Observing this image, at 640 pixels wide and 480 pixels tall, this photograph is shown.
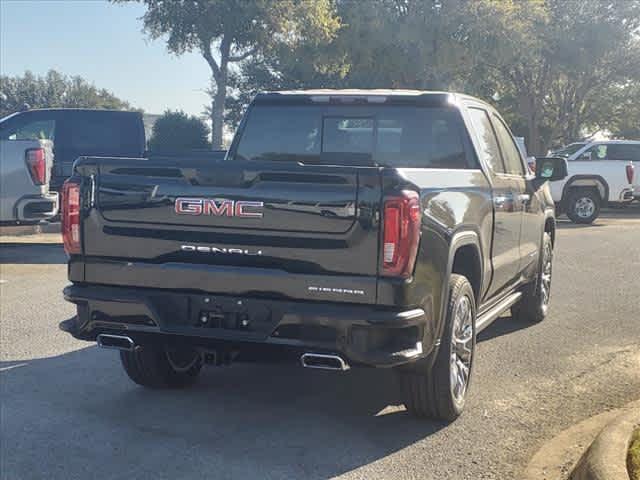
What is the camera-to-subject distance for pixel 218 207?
433 cm

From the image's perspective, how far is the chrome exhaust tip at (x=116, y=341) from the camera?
462cm

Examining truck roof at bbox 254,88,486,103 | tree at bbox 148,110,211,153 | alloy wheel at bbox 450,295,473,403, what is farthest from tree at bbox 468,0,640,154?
alloy wheel at bbox 450,295,473,403

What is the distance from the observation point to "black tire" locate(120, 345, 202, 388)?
542cm

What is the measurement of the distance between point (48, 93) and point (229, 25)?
162 feet

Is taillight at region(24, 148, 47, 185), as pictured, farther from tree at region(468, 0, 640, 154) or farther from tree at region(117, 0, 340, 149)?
tree at region(468, 0, 640, 154)

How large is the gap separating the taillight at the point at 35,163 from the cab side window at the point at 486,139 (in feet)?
23.2

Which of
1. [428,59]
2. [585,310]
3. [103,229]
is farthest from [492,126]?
[428,59]

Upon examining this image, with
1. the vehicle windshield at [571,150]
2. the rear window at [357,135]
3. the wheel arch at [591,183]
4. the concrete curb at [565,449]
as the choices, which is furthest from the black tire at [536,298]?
the vehicle windshield at [571,150]

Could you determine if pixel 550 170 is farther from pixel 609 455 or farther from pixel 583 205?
pixel 583 205

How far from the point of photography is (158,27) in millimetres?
31688

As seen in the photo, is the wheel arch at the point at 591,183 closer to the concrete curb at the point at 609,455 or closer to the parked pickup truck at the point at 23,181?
the parked pickup truck at the point at 23,181

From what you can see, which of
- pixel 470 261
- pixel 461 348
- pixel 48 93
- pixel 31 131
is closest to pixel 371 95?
Answer: pixel 470 261

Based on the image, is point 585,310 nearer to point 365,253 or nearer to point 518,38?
point 365,253

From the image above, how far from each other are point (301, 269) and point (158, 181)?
3.08ft
